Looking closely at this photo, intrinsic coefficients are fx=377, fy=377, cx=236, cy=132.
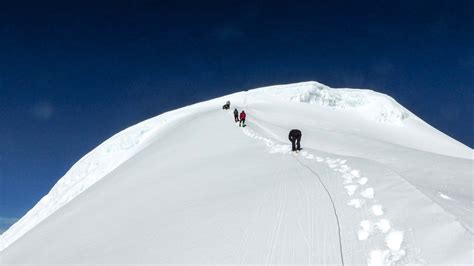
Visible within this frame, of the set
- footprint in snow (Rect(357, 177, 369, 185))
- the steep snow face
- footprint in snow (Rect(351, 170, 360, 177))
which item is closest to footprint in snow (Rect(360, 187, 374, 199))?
footprint in snow (Rect(357, 177, 369, 185))

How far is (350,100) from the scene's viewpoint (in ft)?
182

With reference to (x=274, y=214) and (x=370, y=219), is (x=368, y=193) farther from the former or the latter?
(x=274, y=214)

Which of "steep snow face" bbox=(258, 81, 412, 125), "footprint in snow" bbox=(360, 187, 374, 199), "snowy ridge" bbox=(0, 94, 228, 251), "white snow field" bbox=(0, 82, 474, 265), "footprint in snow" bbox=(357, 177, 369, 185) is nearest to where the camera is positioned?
"white snow field" bbox=(0, 82, 474, 265)

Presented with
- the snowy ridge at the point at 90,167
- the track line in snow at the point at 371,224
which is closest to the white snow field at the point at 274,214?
the track line in snow at the point at 371,224

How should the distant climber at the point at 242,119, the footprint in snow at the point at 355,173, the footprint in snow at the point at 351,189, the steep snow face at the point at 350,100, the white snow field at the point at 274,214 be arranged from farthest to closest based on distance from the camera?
1. the steep snow face at the point at 350,100
2. the distant climber at the point at 242,119
3. the footprint in snow at the point at 355,173
4. the footprint in snow at the point at 351,189
5. the white snow field at the point at 274,214

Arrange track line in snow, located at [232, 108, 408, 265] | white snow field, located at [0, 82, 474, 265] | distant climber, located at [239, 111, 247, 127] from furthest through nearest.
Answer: distant climber, located at [239, 111, 247, 127] < white snow field, located at [0, 82, 474, 265] < track line in snow, located at [232, 108, 408, 265]

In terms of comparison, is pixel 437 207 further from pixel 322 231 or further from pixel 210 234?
pixel 210 234

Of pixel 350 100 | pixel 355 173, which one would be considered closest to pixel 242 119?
pixel 355 173

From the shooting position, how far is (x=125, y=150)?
119 feet

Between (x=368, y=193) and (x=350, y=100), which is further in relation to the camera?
(x=350, y=100)

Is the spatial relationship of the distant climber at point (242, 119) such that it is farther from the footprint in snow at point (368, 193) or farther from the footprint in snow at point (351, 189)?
the footprint in snow at point (368, 193)

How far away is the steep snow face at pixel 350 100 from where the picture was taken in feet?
170

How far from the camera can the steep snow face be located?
51.9 meters

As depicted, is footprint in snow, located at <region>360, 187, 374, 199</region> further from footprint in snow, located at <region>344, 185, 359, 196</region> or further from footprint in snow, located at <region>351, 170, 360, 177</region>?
footprint in snow, located at <region>351, 170, 360, 177</region>
